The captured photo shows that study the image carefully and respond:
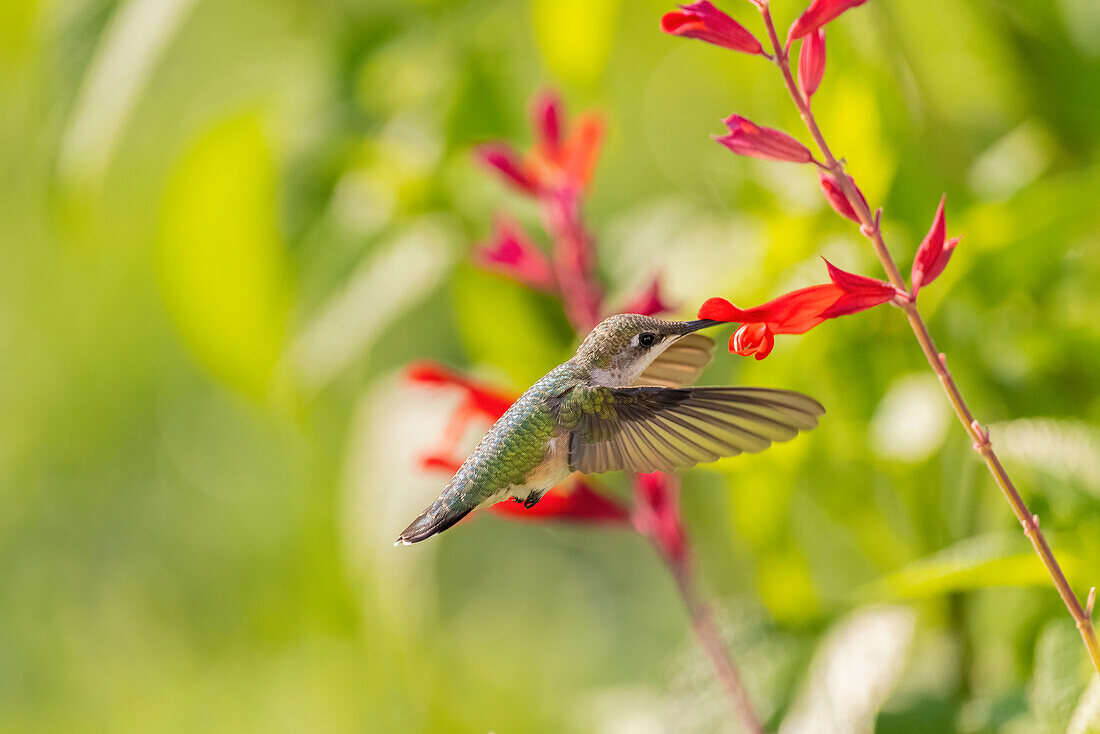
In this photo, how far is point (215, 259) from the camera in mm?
1155

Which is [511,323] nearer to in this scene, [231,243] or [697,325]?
[231,243]

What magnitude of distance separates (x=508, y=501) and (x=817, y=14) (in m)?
0.34

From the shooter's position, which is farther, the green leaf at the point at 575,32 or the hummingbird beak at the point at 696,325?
the green leaf at the point at 575,32

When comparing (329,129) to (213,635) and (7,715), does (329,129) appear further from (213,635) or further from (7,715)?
(7,715)

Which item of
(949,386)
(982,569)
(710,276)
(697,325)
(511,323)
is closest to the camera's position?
(949,386)

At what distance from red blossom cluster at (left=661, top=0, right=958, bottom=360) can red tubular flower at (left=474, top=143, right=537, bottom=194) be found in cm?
22

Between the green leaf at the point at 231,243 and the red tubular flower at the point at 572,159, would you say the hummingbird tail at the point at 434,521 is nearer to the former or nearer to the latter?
the red tubular flower at the point at 572,159

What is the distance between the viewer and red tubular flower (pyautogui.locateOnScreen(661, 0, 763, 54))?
1.16 feet

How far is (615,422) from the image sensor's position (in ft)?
1.55

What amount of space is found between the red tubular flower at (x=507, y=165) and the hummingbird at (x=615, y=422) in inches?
5.8

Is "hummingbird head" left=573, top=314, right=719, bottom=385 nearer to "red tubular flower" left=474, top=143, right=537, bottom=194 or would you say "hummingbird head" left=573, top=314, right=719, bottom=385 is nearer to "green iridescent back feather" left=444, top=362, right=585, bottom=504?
"green iridescent back feather" left=444, top=362, right=585, bottom=504

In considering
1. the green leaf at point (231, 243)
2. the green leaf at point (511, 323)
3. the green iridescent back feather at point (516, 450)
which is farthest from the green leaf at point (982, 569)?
the green leaf at point (231, 243)


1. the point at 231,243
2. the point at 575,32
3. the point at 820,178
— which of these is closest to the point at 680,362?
the point at 820,178

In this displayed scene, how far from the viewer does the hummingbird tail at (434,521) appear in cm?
45
